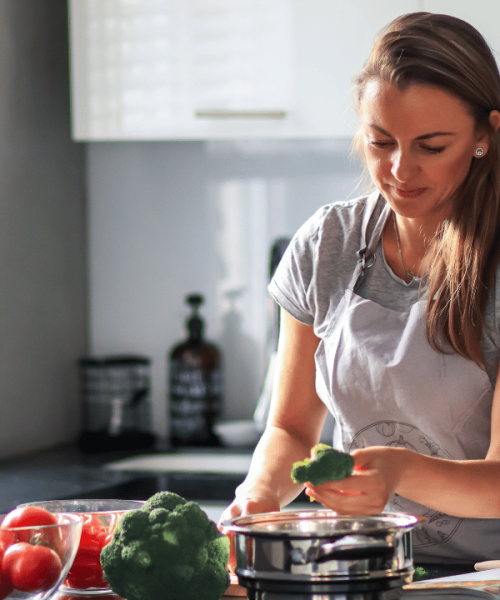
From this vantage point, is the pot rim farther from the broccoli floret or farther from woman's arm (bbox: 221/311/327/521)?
woman's arm (bbox: 221/311/327/521)

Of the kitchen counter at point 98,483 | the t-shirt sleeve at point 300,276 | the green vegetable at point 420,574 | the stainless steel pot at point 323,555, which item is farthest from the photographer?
the kitchen counter at point 98,483

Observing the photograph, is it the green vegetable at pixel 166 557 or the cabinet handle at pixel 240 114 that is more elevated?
the cabinet handle at pixel 240 114

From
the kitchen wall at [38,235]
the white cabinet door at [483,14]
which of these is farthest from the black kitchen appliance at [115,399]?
the white cabinet door at [483,14]

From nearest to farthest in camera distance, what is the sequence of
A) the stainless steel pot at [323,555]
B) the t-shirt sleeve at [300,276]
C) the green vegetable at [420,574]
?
the stainless steel pot at [323,555], the green vegetable at [420,574], the t-shirt sleeve at [300,276]

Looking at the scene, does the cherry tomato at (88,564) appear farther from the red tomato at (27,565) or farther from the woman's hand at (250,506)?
the woman's hand at (250,506)

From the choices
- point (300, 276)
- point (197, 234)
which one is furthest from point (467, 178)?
point (197, 234)

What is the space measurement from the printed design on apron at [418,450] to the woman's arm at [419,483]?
5.3 inches

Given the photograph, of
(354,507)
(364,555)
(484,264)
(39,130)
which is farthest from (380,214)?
(39,130)

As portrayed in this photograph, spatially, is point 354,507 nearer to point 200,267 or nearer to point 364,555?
point 364,555

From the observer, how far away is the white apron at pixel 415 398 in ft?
3.90

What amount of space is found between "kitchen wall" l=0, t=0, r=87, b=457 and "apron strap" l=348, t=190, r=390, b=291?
1.10 metres

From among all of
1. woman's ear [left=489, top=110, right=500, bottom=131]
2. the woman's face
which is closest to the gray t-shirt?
the woman's face

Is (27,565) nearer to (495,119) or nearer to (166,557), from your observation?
(166,557)

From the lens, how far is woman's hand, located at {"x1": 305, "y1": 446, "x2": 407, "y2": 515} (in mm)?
787
